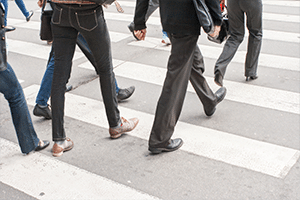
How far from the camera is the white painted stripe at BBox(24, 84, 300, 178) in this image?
11.3 ft

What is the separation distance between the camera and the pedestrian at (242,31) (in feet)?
15.8

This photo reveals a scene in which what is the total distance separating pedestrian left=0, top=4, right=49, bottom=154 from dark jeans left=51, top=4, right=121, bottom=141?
24 centimetres

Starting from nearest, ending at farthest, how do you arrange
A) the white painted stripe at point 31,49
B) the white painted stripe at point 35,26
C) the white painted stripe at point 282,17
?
the white painted stripe at point 31,49, the white painted stripe at point 35,26, the white painted stripe at point 282,17

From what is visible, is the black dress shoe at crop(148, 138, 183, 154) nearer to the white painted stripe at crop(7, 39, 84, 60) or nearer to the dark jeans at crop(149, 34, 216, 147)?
the dark jeans at crop(149, 34, 216, 147)

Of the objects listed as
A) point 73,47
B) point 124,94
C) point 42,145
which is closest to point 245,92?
Answer: point 124,94

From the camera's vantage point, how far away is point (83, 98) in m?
5.15

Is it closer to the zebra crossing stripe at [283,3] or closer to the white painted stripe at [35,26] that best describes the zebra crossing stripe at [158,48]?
the white painted stripe at [35,26]

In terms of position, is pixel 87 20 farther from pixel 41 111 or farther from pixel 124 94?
pixel 124 94

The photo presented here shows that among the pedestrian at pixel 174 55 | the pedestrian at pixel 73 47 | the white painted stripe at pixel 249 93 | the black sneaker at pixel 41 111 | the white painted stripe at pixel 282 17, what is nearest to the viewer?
the pedestrian at pixel 174 55

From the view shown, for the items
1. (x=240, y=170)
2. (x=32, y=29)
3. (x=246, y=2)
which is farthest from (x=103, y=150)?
(x=32, y=29)

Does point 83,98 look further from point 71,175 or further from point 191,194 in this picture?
point 191,194

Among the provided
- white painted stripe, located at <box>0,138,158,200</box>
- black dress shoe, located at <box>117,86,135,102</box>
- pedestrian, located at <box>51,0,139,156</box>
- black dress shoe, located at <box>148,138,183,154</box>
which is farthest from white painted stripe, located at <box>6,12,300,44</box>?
white painted stripe, located at <box>0,138,158,200</box>

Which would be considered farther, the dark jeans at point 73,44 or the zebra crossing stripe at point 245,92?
the zebra crossing stripe at point 245,92

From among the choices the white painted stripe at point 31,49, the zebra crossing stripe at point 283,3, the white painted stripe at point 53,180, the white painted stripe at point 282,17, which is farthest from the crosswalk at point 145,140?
the zebra crossing stripe at point 283,3
